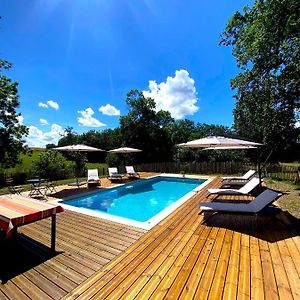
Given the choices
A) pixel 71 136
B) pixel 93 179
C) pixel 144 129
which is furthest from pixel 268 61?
pixel 71 136

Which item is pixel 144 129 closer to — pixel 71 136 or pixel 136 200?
pixel 71 136

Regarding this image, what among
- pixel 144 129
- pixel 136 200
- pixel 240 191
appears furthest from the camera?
pixel 144 129

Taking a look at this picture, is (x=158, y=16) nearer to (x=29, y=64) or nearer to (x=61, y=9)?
(x=61, y=9)

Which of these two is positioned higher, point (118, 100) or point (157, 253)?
point (118, 100)

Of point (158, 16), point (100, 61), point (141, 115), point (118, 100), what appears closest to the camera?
point (158, 16)

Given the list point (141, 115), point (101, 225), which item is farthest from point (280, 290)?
point (141, 115)

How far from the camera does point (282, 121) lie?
12023mm

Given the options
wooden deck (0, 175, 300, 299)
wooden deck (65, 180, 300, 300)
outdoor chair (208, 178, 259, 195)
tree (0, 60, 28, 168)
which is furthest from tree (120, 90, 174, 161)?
wooden deck (65, 180, 300, 300)

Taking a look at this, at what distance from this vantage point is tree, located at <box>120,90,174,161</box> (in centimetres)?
2550

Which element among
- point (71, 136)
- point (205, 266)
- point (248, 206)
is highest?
point (71, 136)

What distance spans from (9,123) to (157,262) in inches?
700

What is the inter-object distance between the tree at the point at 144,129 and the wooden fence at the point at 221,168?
699 centimetres

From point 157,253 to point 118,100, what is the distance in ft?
87.1

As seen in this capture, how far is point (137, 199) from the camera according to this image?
33.1 feet
